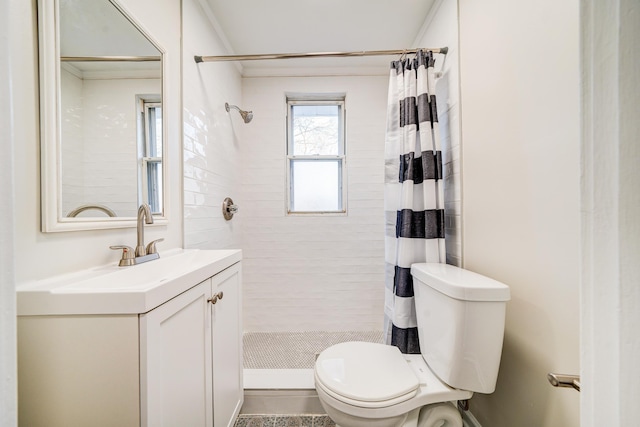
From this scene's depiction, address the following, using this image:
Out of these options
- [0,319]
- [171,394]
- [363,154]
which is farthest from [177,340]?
[363,154]

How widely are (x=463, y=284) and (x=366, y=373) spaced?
548mm

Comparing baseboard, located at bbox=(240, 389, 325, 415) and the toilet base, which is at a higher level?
the toilet base

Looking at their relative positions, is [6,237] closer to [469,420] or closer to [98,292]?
[98,292]

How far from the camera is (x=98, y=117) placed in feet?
3.04

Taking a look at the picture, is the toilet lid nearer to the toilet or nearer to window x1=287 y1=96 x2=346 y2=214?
the toilet

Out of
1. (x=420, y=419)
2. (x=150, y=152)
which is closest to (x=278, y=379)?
(x=420, y=419)

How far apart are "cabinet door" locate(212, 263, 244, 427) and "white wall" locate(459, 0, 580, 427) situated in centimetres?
118

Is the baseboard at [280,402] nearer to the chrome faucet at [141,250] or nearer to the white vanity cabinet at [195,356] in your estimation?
the white vanity cabinet at [195,356]

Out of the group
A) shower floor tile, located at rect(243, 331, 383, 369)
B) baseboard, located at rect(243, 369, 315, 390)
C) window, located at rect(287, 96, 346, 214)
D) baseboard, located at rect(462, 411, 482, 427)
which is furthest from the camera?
window, located at rect(287, 96, 346, 214)

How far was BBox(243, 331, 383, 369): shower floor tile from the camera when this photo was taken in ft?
5.90

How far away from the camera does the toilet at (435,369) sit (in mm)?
948

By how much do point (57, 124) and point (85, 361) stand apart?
672 mm

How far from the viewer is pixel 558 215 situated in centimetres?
83

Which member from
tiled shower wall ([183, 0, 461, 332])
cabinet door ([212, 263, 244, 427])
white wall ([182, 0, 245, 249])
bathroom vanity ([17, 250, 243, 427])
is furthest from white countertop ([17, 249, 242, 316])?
tiled shower wall ([183, 0, 461, 332])
